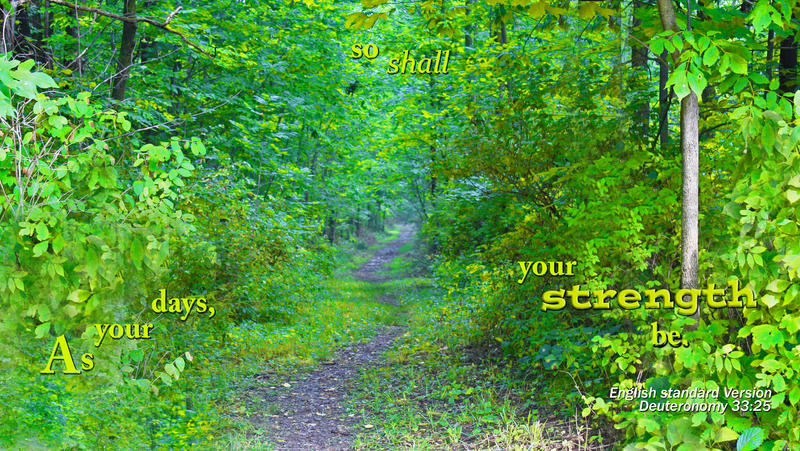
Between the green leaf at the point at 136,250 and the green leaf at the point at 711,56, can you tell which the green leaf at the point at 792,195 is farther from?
the green leaf at the point at 136,250

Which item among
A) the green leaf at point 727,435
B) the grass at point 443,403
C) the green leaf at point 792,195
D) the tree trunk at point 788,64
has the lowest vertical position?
the grass at point 443,403

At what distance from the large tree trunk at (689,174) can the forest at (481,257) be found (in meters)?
0.02

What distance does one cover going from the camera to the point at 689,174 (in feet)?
13.1

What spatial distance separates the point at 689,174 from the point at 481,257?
420 cm

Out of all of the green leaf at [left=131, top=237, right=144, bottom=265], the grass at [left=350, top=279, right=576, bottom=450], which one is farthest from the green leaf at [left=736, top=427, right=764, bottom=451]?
the green leaf at [left=131, top=237, right=144, bottom=265]

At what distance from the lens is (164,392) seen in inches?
257

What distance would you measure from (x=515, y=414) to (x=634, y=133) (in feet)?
10.6

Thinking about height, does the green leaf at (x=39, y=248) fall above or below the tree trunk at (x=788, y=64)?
below

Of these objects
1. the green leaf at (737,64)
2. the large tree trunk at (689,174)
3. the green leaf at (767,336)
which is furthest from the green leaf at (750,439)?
the green leaf at (737,64)

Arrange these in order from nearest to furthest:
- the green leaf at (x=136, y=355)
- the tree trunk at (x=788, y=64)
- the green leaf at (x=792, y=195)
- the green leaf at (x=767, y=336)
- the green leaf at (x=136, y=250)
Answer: the green leaf at (x=792, y=195)
the green leaf at (x=767, y=336)
the green leaf at (x=136, y=250)
the green leaf at (x=136, y=355)
the tree trunk at (x=788, y=64)

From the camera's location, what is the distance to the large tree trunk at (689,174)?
398 centimetres

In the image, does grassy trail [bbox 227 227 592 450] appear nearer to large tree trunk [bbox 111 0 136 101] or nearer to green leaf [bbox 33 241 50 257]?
green leaf [bbox 33 241 50 257]

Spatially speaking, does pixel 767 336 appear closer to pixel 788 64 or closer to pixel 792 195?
pixel 792 195

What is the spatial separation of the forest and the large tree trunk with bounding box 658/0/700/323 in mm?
16
